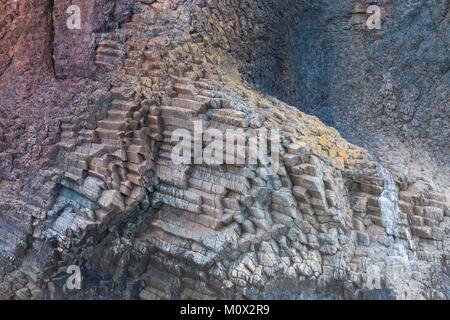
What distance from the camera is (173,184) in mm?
5645

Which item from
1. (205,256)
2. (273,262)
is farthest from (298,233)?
(205,256)

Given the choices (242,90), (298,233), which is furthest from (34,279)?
(242,90)

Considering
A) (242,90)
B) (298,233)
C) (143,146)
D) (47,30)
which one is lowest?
(298,233)

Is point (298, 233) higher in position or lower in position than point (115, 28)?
lower

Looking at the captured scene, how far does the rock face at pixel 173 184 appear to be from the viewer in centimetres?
530

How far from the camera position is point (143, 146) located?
227 inches

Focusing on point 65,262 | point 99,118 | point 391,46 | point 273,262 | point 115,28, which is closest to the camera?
point 273,262

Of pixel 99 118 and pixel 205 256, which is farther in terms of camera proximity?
pixel 99 118

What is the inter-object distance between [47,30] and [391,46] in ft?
19.8

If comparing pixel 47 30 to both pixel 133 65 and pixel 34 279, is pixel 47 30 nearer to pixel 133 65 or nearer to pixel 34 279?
pixel 133 65

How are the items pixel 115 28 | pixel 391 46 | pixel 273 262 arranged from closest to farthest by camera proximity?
pixel 273 262 → pixel 115 28 → pixel 391 46

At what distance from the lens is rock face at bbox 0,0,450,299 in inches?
209

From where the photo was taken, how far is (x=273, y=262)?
518cm

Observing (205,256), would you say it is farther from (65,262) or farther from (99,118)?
(99,118)
